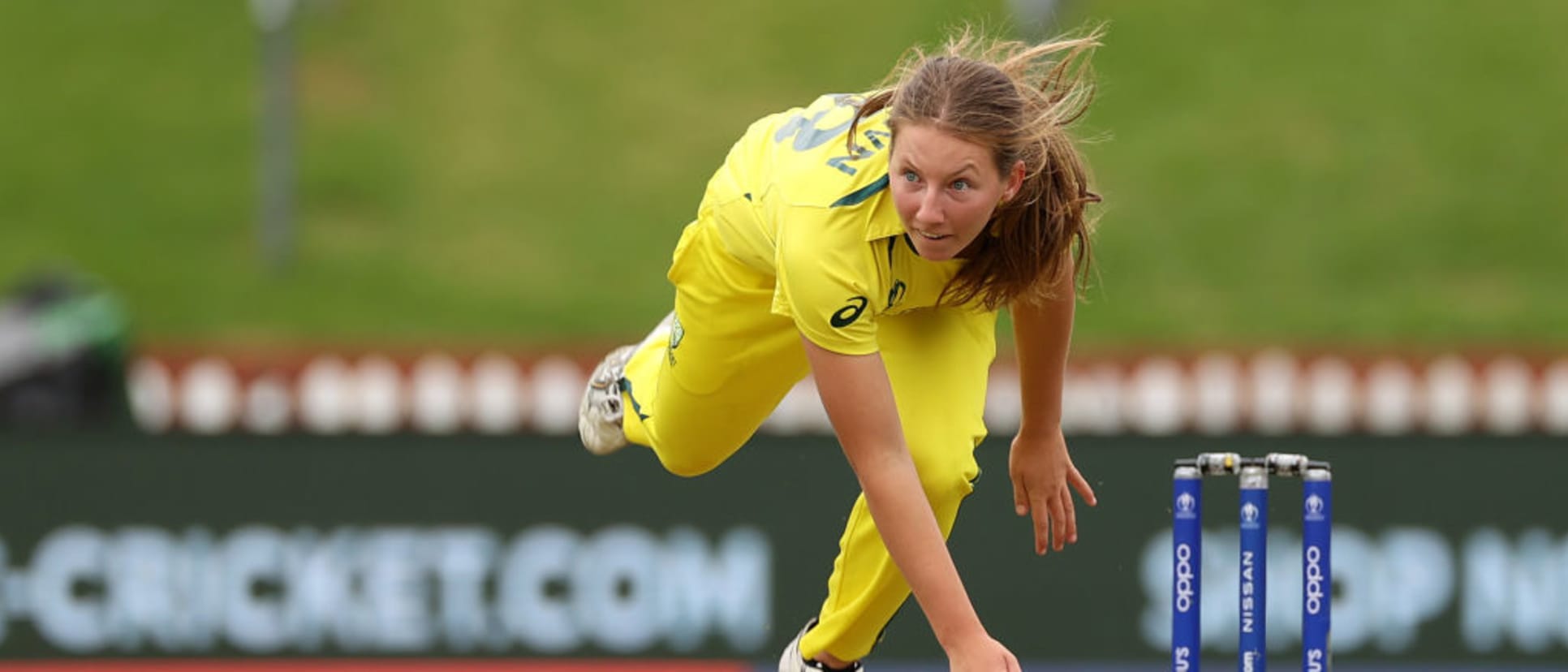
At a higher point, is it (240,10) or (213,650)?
(240,10)

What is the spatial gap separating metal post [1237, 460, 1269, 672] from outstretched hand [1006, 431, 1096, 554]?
742 mm

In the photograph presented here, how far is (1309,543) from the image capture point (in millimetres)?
4875

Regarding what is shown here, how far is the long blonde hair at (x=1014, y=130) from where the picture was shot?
4.57 meters

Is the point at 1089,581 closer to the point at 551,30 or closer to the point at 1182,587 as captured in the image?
the point at 1182,587

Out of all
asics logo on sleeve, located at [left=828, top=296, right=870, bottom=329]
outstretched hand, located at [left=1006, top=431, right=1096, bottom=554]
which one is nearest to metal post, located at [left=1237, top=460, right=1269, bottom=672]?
outstretched hand, located at [left=1006, top=431, right=1096, bottom=554]

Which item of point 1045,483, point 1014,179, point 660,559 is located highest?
point 1014,179

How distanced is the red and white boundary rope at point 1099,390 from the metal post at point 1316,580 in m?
13.5

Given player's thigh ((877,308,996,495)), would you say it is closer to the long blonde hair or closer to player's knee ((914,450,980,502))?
player's knee ((914,450,980,502))

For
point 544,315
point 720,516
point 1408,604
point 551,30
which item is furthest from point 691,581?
point 551,30

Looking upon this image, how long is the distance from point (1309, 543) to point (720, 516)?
4.77 metres

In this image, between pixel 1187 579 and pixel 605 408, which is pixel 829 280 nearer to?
pixel 1187 579

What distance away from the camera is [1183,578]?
16.3 feet

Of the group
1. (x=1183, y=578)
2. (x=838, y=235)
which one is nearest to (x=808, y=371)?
(x=838, y=235)

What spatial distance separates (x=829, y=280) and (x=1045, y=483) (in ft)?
4.04
